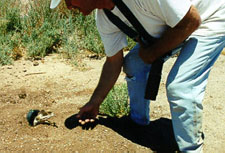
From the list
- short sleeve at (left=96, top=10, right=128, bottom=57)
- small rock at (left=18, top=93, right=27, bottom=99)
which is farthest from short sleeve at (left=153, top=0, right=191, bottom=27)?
small rock at (left=18, top=93, right=27, bottom=99)

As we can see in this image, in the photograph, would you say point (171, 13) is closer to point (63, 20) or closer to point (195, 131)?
point (195, 131)

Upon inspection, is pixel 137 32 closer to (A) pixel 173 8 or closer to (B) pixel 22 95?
(A) pixel 173 8

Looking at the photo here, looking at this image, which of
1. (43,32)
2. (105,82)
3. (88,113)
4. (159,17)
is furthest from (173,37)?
(43,32)

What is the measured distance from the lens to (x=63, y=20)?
17.9 feet

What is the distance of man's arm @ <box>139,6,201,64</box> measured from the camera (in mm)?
2508

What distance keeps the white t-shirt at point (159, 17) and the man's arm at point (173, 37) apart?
0.06 metres

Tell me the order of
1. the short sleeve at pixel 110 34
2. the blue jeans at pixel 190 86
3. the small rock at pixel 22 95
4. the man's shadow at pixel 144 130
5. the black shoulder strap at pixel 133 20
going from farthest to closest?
the small rock at pixel 22 95 → the man's shadow at pixel 144 130 → the short sleeve at pixel 110 34 → the blue jeans at pixel 190 86 → the black shoulder strap at pixel 133 20

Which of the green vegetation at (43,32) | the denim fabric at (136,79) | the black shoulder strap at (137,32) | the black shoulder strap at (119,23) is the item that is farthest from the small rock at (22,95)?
the black shoulder strap at (119,23)

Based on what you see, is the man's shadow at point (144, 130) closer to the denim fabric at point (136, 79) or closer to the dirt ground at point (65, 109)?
the dirt ground at point (65, 109)

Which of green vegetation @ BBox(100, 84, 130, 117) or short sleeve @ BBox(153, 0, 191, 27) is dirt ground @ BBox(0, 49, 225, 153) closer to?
green vegetation @ BBox(100, 84, 130, 117)

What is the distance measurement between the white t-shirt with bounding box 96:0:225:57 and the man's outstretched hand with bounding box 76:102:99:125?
18.7 inches

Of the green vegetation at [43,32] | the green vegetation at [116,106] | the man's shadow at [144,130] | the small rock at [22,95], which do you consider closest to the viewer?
the man's shadow at [144,130]

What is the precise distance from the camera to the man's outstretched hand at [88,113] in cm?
325

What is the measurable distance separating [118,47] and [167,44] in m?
0.47
